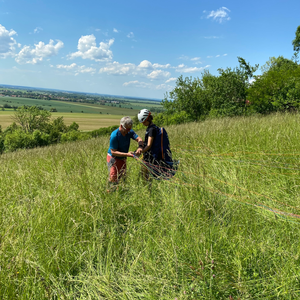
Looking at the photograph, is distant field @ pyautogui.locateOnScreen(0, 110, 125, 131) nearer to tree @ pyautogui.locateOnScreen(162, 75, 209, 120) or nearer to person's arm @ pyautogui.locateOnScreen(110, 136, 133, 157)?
tree @ pyautogui.locateOnScreen(162, 75, 209, 120)

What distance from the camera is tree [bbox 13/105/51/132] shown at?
175 feet

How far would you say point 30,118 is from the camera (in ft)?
180

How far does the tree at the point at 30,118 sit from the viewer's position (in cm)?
5344

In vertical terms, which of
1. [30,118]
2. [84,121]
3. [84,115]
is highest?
[84,115]

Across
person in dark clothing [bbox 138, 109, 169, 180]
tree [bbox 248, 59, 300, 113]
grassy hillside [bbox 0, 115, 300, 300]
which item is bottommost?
grassy hillside [bbox 0, 115, 300, 300]

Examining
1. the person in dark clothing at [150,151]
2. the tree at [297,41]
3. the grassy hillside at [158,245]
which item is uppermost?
the tree at [297,41]

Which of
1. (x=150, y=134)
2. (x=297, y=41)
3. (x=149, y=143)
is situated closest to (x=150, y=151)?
(x=149, y=143)

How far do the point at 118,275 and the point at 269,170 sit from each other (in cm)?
250

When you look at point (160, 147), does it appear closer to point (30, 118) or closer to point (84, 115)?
point (30, 118)

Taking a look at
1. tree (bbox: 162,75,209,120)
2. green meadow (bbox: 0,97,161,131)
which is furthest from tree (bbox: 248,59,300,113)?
green meadow (bbox: 0,97,161,131)

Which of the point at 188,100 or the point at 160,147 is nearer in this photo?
the point at 160,147

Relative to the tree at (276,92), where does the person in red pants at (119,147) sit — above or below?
below

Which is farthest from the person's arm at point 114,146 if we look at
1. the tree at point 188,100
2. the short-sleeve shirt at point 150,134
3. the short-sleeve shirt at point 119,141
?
the tree at point 188,100

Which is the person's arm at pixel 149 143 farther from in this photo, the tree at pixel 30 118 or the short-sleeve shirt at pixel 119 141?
the tree at pixel 30 118
